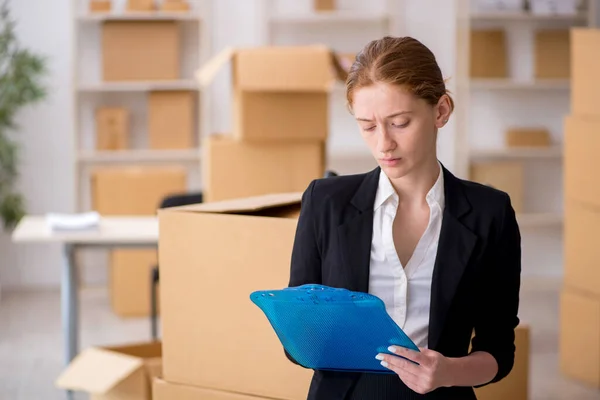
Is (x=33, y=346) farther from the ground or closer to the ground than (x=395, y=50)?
closer to the ground

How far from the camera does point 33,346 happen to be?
474 cm

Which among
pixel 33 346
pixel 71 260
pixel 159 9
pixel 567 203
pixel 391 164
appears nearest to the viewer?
pixel 391 164

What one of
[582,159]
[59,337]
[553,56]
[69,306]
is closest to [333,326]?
[69,306]

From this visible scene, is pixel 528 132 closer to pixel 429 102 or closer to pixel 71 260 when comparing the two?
pixel 71 260

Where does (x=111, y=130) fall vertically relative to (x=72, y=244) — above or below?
above

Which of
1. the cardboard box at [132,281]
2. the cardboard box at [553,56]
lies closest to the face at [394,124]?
the cardboard box at [132,281]

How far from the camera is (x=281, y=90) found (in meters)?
3.75

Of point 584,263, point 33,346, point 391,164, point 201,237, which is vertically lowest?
point 33,346

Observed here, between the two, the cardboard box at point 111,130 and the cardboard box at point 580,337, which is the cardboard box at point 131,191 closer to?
the cardboard box at point 111,130

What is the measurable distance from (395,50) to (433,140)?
15 cm

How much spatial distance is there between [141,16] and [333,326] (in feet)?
15.2

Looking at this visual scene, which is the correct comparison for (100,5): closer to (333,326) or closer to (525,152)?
(525,152)

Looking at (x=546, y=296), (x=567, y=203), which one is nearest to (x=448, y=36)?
(x=546, y=296)

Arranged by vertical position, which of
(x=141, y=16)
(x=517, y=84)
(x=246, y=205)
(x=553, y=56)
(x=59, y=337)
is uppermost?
(x=141, y=16)
